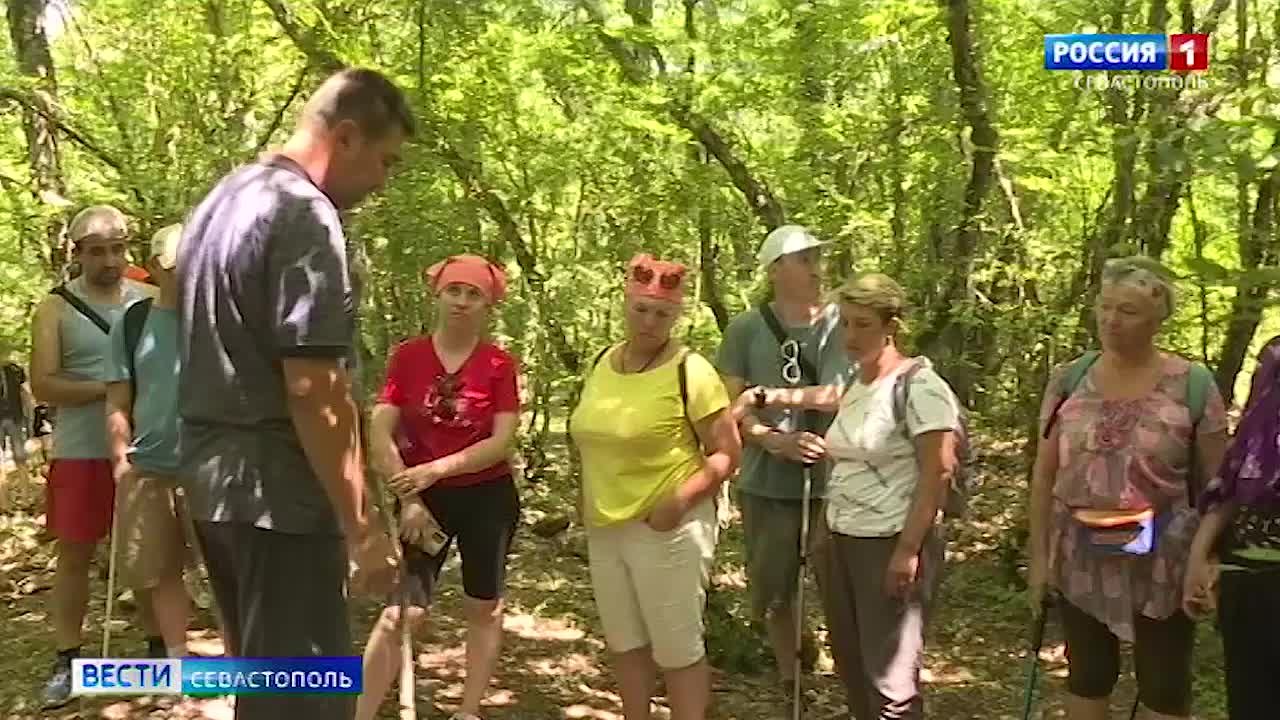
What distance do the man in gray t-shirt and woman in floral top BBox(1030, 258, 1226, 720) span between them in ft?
6.70

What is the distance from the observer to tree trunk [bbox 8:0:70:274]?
20.5 feet

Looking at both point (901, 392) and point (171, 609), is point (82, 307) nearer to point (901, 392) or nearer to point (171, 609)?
point (171, 609)

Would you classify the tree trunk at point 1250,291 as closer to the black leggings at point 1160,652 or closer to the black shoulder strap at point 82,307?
the black leggings at point 1160,652

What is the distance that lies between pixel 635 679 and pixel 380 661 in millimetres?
816

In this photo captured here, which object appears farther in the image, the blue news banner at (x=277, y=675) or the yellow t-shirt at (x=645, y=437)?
the yellow t-shirt at (x=645, y=437)

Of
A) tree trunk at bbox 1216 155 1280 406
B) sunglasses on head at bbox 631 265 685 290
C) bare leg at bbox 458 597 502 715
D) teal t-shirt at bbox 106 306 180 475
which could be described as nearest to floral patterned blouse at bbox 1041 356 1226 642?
tree trunk at bbox 1216 155 1280 406

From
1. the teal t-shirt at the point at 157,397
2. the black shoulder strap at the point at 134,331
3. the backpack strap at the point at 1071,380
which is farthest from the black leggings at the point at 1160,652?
the black shoulder strap at the point at 134,331

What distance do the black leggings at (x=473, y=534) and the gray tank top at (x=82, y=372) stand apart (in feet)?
4.55

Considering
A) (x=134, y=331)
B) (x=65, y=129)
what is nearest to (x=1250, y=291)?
(x=134, y=331)

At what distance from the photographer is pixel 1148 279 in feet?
10.3

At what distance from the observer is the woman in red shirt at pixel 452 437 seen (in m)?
3.63

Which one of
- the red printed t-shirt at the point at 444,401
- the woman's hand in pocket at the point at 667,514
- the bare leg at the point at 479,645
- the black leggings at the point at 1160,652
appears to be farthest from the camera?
the bare leg at the point at 479,645

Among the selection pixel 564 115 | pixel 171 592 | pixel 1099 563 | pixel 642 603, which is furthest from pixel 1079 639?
pixel 564 115

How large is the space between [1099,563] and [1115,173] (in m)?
3.05
